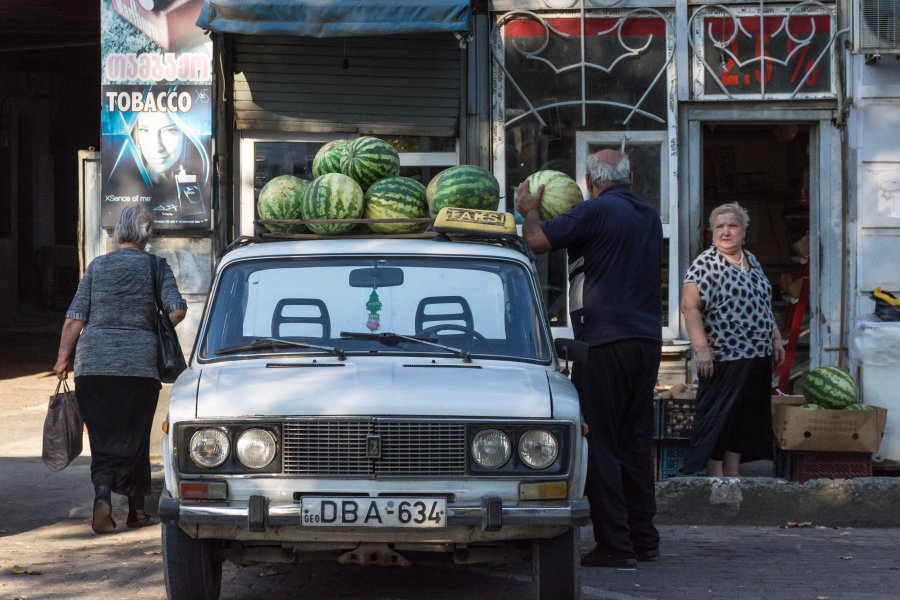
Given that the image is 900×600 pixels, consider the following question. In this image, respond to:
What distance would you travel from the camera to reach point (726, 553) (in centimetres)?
723

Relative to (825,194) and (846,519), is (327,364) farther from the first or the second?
(825,194)

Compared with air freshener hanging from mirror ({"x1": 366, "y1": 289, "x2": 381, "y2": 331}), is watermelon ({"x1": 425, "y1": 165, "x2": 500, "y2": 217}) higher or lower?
higher

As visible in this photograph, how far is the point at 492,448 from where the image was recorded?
17.1ft

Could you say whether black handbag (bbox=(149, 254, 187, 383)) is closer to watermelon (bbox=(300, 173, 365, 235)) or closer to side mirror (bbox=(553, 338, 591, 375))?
watermelon (bbox=(300, 173, 365, 235))

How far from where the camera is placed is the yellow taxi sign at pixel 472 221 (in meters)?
6.35

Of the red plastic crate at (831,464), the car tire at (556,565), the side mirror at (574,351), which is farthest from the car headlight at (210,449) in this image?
the red plastic crate at (831,464)

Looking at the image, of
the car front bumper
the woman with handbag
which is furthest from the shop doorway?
the car front bumper

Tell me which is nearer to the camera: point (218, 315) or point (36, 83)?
point (218, 315)

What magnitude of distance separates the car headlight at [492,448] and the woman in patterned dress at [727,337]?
2.94 meters

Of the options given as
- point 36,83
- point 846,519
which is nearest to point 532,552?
point 846,519

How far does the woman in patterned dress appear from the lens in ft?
26.1

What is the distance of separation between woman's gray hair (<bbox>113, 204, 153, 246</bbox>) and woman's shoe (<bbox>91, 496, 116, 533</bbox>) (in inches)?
57.1

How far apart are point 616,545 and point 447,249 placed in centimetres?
173

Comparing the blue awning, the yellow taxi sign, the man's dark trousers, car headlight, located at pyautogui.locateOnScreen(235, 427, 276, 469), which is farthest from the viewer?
the blue awning
